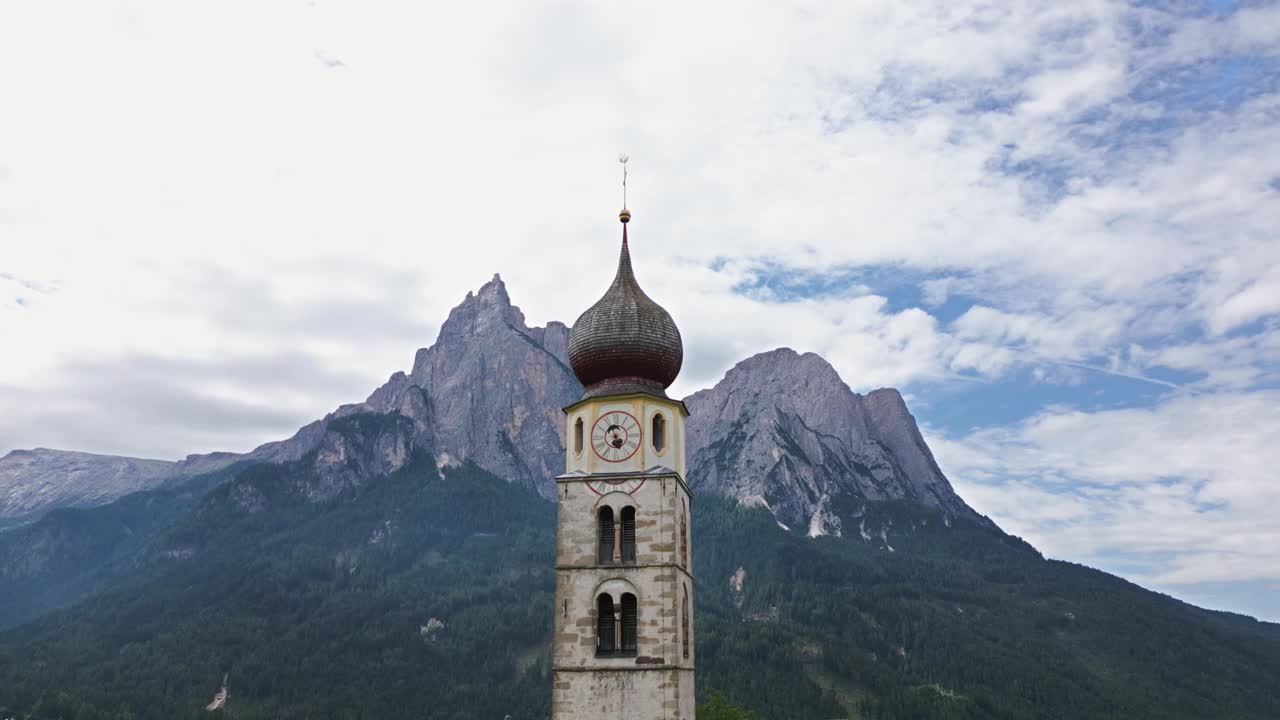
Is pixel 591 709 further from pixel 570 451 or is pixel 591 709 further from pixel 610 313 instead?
pixel 610 313

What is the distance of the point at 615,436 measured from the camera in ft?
125

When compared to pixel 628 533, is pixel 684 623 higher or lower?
lower

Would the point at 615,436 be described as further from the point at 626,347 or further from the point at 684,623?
the point at 684,623

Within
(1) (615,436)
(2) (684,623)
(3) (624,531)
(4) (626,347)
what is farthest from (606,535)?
(4) (626,347)

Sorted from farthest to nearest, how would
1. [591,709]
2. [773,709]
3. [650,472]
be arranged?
[773,709], [650,472], [591,709]

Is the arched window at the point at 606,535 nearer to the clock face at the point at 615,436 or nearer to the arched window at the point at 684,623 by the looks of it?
the clock face at the point at 615,436

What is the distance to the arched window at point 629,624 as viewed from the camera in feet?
117

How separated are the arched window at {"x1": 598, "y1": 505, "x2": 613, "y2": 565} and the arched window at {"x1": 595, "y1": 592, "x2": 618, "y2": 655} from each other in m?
1.27

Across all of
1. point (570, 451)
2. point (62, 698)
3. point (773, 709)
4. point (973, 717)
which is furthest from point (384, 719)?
point (570, 451)

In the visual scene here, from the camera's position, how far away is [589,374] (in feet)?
131

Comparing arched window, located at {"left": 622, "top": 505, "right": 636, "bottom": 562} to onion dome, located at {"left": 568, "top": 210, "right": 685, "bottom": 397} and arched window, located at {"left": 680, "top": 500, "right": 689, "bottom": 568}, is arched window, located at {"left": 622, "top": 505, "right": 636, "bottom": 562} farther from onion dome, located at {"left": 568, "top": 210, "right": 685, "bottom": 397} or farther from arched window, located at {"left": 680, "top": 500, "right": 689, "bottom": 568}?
onion dome, located at {"left": 568, "top": 210, "right": 685, "bottom": 397}

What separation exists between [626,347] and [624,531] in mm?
6634

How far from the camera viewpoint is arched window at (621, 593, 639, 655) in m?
35.7

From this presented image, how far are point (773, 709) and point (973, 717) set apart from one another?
125ft
